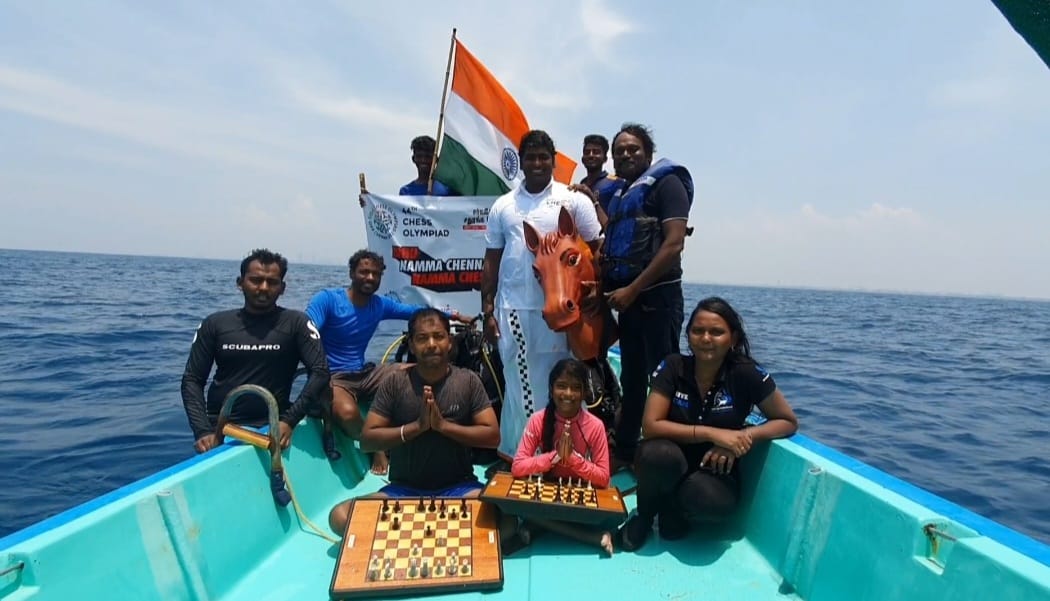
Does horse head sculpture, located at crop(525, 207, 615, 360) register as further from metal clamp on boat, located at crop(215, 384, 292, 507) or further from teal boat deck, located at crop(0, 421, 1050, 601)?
metal clamp on boat, located at crop(215, 384, 292, 507)

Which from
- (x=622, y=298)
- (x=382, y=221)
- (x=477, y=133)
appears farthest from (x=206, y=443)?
(x=477, y=133)

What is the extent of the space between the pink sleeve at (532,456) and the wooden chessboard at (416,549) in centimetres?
25

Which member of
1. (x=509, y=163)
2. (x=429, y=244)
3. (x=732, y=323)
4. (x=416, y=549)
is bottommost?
(x=416, y=549)

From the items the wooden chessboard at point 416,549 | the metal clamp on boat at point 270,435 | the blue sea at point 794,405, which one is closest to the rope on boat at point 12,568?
the wooden chessboard at point 416,549

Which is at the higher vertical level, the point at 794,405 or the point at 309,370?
the point at 309,370

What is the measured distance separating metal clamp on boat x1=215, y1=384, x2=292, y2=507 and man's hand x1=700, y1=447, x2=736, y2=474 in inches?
80.9

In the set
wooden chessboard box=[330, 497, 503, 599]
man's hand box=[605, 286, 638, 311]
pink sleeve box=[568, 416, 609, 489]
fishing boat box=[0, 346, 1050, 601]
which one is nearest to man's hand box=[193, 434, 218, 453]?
fishing boat box=[0, 346, 1050, 601]

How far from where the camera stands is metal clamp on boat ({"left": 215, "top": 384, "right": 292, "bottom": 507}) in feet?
9.76

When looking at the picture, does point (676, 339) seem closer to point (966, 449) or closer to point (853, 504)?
point (853, 504)

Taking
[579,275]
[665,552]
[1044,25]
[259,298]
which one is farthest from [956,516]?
[259,298]

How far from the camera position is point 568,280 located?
3441 mm

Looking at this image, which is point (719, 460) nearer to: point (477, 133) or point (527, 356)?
point (527, 356)

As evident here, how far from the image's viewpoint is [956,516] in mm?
2023

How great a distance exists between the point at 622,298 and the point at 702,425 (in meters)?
0.88
